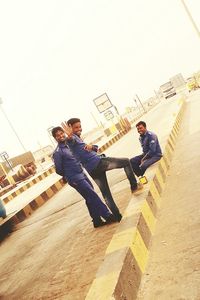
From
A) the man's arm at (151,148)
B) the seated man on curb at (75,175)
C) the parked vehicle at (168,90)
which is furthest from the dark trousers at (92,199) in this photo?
the parked vehicle at (168,90)

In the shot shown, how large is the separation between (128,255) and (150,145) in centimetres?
444

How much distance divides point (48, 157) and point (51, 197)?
2634 centimetres

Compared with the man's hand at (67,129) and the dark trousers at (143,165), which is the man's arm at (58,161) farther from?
the dark trousers at (143,165)

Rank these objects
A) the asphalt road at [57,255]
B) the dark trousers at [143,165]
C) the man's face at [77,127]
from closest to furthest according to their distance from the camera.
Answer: the asphalt road at [57,255] < the man's face at [77,127] < the dark trousers at [143,165]

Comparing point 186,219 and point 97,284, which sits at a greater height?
point 97,284

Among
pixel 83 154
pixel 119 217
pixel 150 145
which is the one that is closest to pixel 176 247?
pixel 119 217

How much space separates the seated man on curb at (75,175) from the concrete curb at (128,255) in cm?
39

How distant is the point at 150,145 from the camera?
802 centimetres

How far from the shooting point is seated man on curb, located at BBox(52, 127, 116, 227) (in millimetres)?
5264

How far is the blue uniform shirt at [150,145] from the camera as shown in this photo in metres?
7.98

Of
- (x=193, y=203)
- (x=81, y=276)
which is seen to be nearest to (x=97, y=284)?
(x=81, y=276)

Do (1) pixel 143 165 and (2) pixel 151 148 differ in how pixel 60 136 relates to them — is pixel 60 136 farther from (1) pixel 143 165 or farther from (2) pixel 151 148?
(2) pixel 151 148

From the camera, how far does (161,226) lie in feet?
16.4

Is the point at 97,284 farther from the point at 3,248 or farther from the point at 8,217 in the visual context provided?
the point at 8,217
